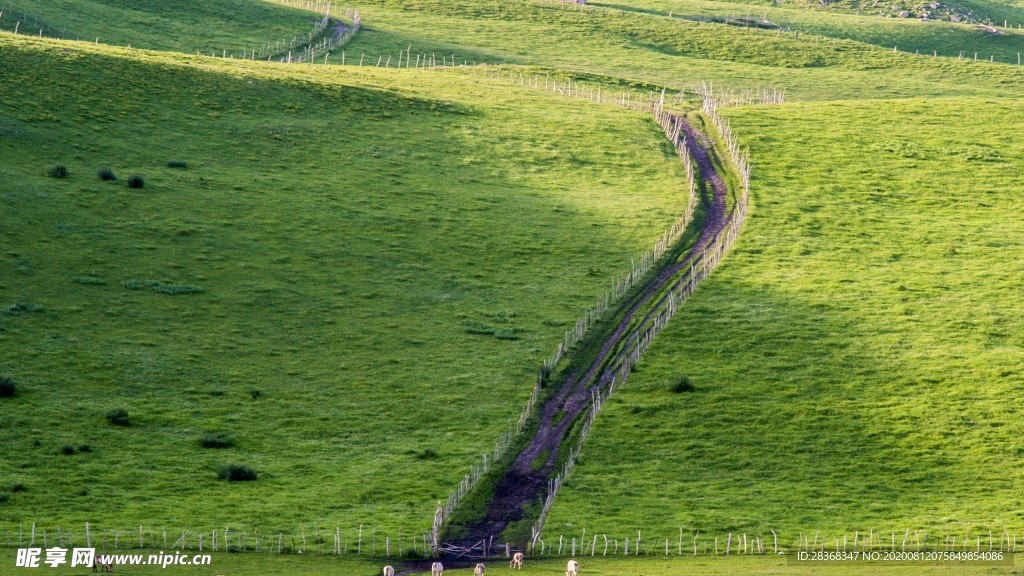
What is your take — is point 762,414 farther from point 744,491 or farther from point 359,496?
point 359,496

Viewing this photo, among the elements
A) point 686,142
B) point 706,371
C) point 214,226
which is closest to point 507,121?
point 686,142

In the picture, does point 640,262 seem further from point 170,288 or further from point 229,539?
point 229,539

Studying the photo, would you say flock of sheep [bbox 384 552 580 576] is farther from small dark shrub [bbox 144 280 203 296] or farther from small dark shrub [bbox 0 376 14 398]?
small dark shrub [bbox 144 280 203 296]

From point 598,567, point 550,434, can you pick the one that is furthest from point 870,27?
point 598,567

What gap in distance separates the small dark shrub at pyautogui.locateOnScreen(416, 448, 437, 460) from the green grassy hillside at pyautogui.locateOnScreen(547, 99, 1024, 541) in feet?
19.3

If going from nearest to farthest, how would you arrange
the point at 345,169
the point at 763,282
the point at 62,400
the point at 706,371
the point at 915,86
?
the point at 62,400 → the point at 706,371 → the point at 763,282 → the point at 345,169 → the point at 915,86

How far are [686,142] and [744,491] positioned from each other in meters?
56.1

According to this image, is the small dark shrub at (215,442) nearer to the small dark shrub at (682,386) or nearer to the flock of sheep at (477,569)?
the flock of sheep at (477,569)

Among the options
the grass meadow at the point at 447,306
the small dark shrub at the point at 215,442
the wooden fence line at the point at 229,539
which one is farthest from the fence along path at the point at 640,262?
the small dark shrub at the point at 215,442

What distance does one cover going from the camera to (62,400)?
53.9 metres

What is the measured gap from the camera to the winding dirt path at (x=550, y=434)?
155 ft

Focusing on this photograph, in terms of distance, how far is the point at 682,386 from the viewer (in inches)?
2340

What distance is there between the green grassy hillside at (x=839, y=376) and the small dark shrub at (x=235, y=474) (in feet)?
39.4

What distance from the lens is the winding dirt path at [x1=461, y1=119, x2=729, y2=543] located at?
47.2 m
